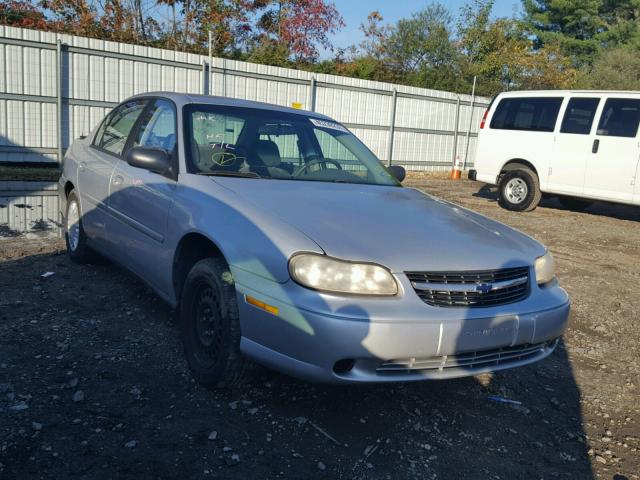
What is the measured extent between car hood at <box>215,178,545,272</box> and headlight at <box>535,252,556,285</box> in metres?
0.05

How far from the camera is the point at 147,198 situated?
377 cm

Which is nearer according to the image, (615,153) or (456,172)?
(615,153)

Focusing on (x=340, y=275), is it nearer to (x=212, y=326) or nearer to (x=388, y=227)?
(x=388, y=227)

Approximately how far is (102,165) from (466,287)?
3.17m

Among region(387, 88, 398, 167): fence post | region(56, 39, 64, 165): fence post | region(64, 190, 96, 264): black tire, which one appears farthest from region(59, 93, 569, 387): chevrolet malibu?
region(387, 88, 398, 167): fence post

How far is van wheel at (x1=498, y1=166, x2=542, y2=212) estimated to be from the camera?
10.5 meters

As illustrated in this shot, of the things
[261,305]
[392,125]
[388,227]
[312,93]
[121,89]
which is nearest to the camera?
[261,305]

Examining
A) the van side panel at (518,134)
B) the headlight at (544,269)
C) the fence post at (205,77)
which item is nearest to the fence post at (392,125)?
the fence post at (205,77)

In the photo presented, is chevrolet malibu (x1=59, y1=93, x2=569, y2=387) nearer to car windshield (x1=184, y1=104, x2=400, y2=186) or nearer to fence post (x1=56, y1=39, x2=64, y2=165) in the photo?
car windshield (x1=184, y1=104, x2=400, y2=186)

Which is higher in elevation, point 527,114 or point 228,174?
point 527,114

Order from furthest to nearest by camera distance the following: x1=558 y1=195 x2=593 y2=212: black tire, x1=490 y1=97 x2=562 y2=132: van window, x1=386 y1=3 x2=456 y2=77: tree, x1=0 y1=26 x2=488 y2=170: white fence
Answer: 1. x1=386 y1=3 x2=456 y2=77: tree
2. x1=0 y1=26 x2=488 y2=170: white fence
3. x1=558 y1=195 x2=593 y2=212: black tire
4. x1=490 y1=97 x2=562 y2=132: van window

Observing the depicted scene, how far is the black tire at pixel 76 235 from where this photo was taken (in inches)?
203

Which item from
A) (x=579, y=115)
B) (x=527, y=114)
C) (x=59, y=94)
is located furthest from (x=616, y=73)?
(x=59, y=94)

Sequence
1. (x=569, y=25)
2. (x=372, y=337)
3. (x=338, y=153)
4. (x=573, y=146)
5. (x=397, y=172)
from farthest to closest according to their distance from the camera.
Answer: (x=569, y=25), (x=573, y=146), (x=397, y=172), (x=338, y=153), (x=372, y=337)
